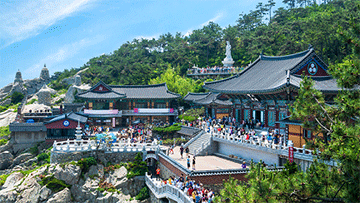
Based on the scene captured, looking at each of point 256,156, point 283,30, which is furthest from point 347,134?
point 283,30

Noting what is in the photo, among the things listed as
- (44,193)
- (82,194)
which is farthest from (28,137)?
(82,194)

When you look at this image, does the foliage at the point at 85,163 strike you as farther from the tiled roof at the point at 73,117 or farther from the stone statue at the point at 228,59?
the stone statue at the point at 228,59

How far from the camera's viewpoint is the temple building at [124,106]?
50.0 m

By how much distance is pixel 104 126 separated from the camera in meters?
49.6

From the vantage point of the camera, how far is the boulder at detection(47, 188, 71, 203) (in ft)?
95.7

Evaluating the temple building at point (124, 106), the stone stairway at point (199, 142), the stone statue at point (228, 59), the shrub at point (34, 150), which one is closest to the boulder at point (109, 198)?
the stone stairway at point (199, 142)

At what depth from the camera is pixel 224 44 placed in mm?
83312

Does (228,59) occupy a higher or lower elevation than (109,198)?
higher

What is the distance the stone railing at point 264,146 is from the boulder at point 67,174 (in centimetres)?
1420

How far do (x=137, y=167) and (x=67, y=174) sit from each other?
667 centimetres

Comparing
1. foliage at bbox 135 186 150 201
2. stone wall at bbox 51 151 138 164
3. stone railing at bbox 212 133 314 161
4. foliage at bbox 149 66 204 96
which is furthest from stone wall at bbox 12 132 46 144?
foliage at bbox 149 66 204 96

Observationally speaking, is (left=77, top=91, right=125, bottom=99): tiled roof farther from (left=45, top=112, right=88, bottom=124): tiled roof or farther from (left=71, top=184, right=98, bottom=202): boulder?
(left=71, top=184, right=98, bottom=202): boulder

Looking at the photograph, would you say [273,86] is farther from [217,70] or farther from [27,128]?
[217,70]

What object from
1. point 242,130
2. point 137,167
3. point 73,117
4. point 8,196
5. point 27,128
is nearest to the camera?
point 8,196
